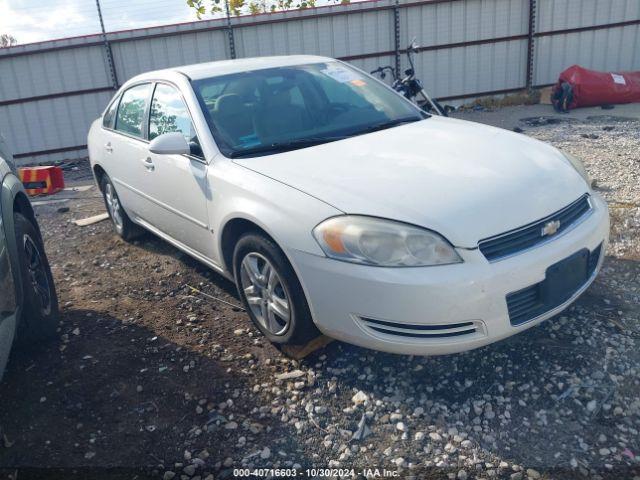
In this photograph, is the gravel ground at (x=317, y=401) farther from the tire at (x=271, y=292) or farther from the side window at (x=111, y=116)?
the side window at (x=111, y=116)

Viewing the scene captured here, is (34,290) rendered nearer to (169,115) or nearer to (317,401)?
(169,115)

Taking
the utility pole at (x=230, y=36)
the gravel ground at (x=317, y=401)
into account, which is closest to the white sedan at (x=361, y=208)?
the gravel ground at (x=317, y=401)

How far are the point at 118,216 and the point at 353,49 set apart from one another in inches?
340

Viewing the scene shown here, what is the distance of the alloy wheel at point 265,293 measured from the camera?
322 centimetres

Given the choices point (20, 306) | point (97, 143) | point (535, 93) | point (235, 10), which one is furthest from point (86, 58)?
point (20, 306)

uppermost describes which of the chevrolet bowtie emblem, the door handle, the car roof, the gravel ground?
the car roof

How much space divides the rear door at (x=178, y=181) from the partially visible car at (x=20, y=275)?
866 mm

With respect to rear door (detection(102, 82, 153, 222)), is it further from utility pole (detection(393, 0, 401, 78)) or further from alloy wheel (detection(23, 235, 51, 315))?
utility pole (detection(393, 0, 401, 78))

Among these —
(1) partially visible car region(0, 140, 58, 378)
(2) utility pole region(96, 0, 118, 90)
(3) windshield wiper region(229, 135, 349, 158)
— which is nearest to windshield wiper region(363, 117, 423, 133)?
(3) windshield wiper region(229, 135, 349, 158)

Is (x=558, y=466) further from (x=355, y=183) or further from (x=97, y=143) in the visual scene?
(x=97, y=143)

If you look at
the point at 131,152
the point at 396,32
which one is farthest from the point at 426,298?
the point at 396,32

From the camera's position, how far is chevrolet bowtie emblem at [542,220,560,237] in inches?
113

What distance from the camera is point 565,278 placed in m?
2.92

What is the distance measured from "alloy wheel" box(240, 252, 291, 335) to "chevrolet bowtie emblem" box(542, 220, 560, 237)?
4.31 feet
